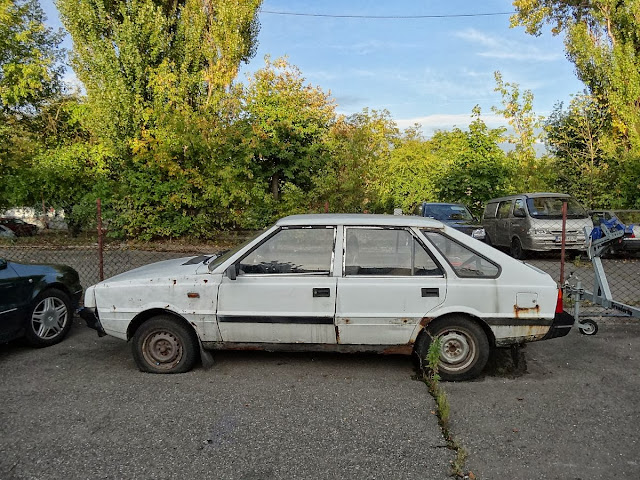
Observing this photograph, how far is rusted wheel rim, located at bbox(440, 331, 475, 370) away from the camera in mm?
4492

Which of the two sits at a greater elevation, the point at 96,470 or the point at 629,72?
the point at 629,72

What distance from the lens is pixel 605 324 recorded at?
6641 mm

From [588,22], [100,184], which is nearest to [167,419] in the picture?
[100,184]

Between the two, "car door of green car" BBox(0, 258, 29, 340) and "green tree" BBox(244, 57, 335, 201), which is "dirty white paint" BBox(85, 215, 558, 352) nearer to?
"car door of green car" BBox(0, 258, 29, 340)

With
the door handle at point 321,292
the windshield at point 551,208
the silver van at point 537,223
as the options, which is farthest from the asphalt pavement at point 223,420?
the windshield at point 551,208

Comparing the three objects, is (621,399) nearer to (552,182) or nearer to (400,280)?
(400,280)

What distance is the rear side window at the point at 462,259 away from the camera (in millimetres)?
4516

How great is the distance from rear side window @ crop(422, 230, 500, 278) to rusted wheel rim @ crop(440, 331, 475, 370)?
1.88 ft

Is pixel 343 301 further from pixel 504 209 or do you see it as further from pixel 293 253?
pixel 504 209

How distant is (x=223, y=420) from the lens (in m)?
3.70

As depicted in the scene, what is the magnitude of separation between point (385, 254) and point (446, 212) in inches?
388

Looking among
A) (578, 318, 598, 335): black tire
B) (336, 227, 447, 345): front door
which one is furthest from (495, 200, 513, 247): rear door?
(336, 227, 447, 345): front door

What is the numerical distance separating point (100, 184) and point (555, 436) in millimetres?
11936

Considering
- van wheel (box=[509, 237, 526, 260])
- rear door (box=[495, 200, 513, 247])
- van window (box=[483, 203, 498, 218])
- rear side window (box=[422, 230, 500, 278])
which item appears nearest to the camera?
rear side window (box=[422, 230, 500, 278])
